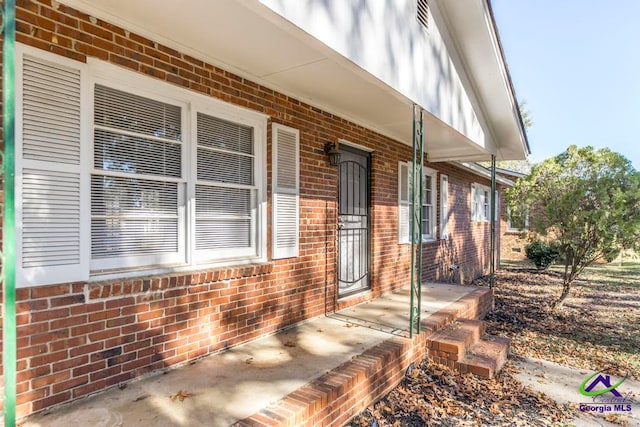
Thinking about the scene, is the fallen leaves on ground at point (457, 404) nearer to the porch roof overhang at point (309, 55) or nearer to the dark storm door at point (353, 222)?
the dark storm door at point (353, 222)

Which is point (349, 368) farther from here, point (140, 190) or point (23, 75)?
point (23, 75)

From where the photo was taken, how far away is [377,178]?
6.23m

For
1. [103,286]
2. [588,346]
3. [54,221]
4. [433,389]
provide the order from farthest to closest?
[588,346]
[433,389]
[103,286]
[54,221]

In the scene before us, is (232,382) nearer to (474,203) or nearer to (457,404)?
(457,404)

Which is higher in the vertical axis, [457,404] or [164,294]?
[164,294]

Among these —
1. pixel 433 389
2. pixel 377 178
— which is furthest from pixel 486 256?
pixel 433 389

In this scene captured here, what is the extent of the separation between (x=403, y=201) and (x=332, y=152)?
2567mm

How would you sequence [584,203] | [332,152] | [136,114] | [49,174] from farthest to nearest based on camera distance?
[584,203]
[332,152]
[136,114]
[49,174]

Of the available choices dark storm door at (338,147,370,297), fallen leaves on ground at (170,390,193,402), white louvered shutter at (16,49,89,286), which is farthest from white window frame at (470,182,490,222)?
white louvered shutter at (16,49,89,286)

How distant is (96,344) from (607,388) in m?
5.17

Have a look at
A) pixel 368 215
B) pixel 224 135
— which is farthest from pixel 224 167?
pixel 368 215

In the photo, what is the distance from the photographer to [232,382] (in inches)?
117

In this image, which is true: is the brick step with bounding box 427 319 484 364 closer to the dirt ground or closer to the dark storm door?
the dirt ground

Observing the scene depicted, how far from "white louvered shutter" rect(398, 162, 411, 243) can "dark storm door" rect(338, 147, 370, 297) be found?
1093 mm
